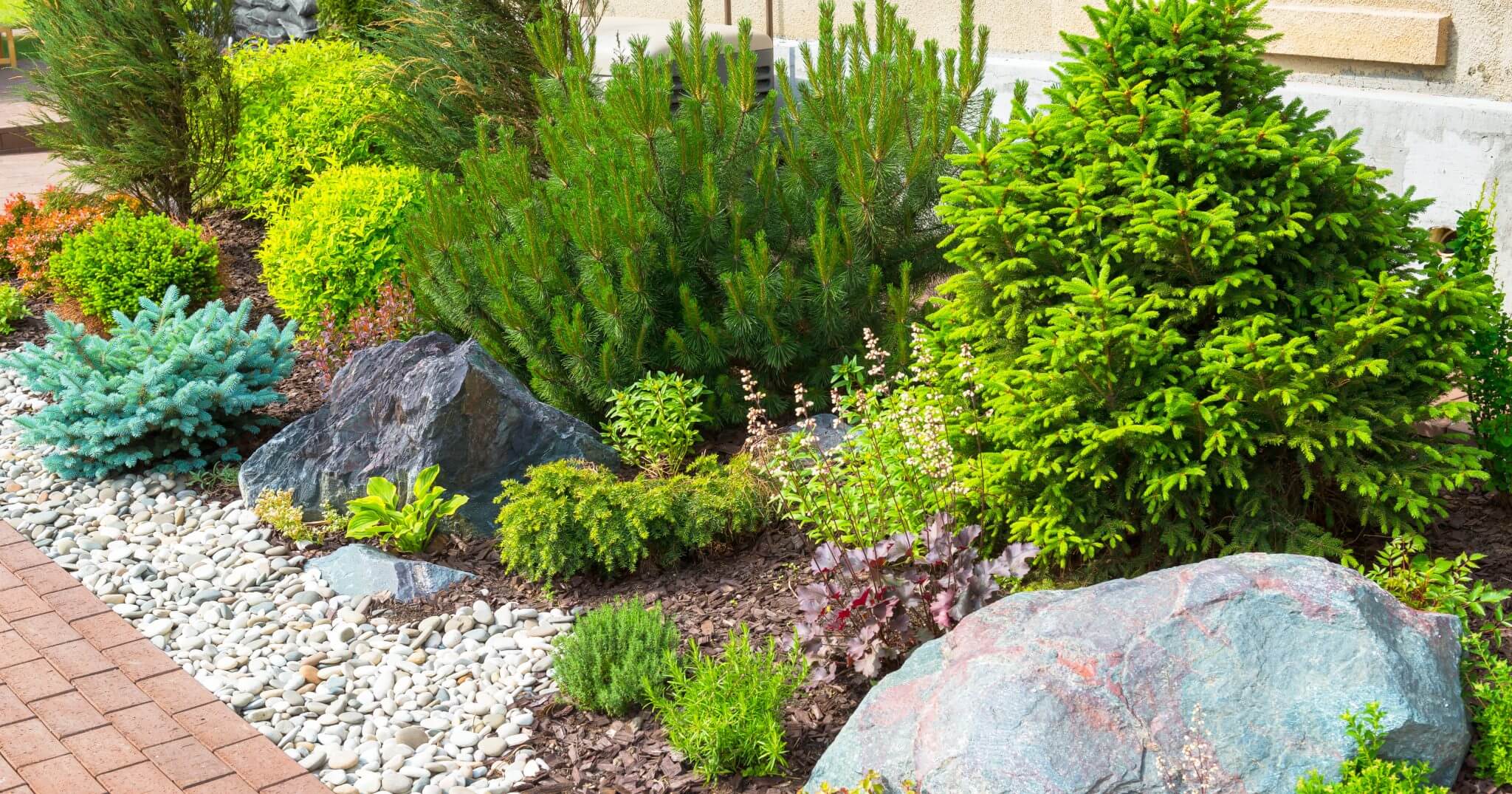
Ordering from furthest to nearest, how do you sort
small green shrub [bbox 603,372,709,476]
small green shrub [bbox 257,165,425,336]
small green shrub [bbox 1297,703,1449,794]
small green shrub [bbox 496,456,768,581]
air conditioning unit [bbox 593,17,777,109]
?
air conditioning unit [bbox 593,17,777,109], small green shrub [bbox 257,165,425,336], small green shrub [bbox 603,372,709,476], small green shrub [bbox 496,456,768,581], small green shrub [bbox 1297,703,1449,794]

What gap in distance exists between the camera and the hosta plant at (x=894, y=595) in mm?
3805

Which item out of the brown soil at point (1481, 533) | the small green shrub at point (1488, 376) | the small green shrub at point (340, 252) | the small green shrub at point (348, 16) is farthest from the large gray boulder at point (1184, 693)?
the small green shrub at point (348, 16)

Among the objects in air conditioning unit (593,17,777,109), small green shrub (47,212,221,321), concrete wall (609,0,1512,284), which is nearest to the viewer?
concrete wall (609,0,1512,284)

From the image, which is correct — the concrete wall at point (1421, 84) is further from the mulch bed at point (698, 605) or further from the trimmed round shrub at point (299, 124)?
the trimmed round shrub at point (299, 124)

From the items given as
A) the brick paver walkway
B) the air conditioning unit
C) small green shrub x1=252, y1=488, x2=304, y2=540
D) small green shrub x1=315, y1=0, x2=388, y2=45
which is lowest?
the brick paver walkway

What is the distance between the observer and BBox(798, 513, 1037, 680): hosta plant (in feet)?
12.5

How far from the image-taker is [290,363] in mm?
6309

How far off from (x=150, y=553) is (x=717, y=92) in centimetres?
304

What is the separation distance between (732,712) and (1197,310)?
1773 millimetres

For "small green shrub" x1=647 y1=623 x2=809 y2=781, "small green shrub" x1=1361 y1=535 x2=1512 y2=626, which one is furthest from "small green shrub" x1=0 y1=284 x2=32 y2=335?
"small green shrub" x1=1361 y1=535 x2=1512 y2=626

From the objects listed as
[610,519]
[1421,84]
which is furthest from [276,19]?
[1421,84]

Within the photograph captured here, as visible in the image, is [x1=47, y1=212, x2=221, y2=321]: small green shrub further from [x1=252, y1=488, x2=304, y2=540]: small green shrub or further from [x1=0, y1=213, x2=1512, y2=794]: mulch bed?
[x1=252, y1=488, x2=304, y2=540]: small green shrub

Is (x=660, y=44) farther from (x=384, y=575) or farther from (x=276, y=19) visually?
(x=276, y=19)

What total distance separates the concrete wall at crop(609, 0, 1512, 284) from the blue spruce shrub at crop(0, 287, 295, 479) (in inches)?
194
